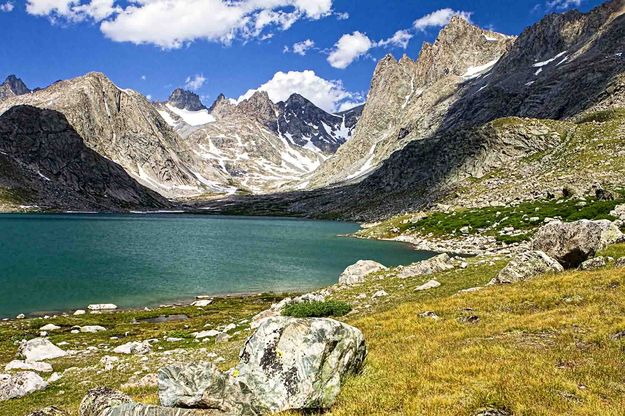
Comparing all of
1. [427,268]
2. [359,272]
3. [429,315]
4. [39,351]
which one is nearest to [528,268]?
[429,315]

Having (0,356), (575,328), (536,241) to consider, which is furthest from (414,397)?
(0,356)

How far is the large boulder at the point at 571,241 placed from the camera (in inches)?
1110

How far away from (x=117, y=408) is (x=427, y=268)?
118ft

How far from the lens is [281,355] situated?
39.3 feet

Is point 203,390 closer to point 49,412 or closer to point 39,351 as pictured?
point 49,412

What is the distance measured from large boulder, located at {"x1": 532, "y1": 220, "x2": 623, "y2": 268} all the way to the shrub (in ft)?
49.6

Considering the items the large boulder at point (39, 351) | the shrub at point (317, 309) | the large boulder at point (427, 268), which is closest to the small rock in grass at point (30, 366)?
the large boulder at point (39, 351)

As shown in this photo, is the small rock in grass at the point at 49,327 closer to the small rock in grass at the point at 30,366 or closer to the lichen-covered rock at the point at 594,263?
the small rock in grass at the point at 30,366

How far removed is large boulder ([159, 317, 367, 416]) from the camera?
11523 millimetres

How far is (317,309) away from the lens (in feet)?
93.4

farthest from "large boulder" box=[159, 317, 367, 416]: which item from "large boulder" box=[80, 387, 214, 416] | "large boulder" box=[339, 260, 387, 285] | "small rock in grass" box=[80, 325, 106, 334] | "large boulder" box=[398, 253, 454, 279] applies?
"large boulder" box=[339, 260, 387, 285]

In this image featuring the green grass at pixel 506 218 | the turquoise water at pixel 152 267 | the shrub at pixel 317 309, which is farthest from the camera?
the green grass at pixel 506 218

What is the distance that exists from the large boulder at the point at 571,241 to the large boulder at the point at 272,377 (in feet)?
76.7

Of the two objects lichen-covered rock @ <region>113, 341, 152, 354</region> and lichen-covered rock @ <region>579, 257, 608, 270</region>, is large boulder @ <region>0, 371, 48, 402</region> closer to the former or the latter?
lichen-covered rock @ <region>113, 341, 152, 354</region>
